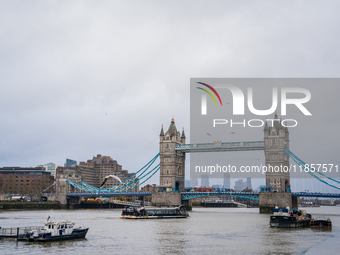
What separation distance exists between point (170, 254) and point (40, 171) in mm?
132765

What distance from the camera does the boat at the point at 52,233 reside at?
30859 millimetres

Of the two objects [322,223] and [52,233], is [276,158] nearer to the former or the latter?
[322,223]

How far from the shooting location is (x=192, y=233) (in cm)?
3853

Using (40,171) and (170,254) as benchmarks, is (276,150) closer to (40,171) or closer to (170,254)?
(170,254)

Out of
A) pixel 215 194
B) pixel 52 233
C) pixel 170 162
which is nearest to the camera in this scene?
pixel 52 233

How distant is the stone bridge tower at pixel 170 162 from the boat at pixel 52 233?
58.7 m

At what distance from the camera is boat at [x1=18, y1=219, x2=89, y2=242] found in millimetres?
30859

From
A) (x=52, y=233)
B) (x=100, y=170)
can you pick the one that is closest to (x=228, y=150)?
(x=52, y=233)

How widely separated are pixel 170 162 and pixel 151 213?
30.0m

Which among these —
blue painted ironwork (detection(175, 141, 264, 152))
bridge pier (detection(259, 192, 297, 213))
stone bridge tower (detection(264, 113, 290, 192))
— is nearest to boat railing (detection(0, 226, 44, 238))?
bridge pier (detection(259, 192, 297, 213))

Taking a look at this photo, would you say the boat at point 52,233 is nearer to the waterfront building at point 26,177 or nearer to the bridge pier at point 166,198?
the bridge pier at point 166,198

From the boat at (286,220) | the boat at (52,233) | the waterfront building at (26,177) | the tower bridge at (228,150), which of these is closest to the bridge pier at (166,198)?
→ the tower bridge at (228,150)

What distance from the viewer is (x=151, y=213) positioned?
63844 millimetres

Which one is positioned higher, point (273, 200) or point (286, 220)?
point (273, 200)
